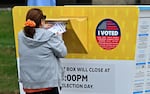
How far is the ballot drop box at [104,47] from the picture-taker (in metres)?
4.34

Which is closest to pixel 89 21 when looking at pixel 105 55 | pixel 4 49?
pixel 105 55

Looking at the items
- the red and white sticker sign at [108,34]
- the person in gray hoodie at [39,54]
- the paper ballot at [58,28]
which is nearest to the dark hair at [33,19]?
the person in gray hoodie at [39,54]

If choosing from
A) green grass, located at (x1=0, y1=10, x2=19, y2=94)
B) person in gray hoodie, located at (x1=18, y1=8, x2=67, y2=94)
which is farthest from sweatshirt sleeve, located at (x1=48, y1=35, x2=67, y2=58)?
green grass, located at (x1=0, y1=10, x2=19, y2=94)

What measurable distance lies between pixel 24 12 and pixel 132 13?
1141mm

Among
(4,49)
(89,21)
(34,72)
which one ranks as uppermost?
(89,21)

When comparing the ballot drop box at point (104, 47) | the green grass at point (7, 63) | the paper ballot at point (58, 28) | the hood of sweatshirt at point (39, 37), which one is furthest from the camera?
the green grass at point (7, 63)

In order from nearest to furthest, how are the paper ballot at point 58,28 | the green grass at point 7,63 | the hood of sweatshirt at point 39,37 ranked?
the hood of sweatshirt at point 39,37, the paper ballot at point 58,28, the green grass at point 7,63

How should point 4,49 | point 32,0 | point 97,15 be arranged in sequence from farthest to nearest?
point 4,49
point 32,0
point 97,15

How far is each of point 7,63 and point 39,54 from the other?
12.0ft

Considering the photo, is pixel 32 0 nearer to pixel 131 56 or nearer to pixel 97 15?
pixel 97 15

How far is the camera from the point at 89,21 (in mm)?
4383

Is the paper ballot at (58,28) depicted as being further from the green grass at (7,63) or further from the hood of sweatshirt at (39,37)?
the green grass at (7,63)

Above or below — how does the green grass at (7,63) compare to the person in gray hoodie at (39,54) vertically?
below

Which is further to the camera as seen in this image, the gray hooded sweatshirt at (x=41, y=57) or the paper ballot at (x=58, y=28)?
the paper ballot at (x=58, y=28)
